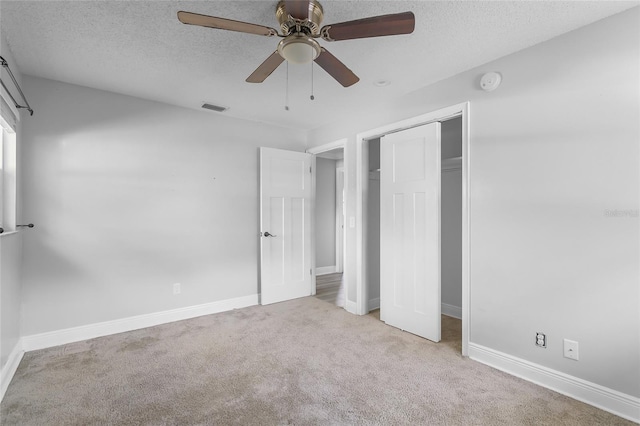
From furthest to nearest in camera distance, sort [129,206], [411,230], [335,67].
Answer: [129,206], [411,230], [335,67]

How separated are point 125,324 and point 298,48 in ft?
10.4

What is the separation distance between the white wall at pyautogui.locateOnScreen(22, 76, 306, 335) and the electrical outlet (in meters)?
3.25

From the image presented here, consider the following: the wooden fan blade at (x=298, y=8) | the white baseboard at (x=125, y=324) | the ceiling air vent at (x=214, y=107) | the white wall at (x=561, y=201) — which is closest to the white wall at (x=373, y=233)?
the white wall at (x=561, y=201)

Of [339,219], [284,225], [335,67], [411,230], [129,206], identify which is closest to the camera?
[335,67]

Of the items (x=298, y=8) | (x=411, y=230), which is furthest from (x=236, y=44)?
(x=411, y=230)

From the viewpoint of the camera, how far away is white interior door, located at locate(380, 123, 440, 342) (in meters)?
2.95

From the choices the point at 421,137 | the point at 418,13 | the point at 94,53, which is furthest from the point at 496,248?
the point at 94,53

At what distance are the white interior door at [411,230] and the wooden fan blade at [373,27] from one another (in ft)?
4.93

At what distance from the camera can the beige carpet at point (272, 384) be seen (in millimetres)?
1863

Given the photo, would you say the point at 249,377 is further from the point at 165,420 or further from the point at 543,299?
the point at 543,299

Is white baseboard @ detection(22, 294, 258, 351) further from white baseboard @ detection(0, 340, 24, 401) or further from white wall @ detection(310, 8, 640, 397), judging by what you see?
white wall @ detection(310, 8, 640, 397)

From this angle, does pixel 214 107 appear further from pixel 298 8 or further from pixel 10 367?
pixel 10 367

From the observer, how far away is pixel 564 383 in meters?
2.10

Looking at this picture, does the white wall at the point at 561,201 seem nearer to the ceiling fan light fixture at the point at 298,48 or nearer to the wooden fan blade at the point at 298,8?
the ceiling fan light fixture at the point at 298,48
